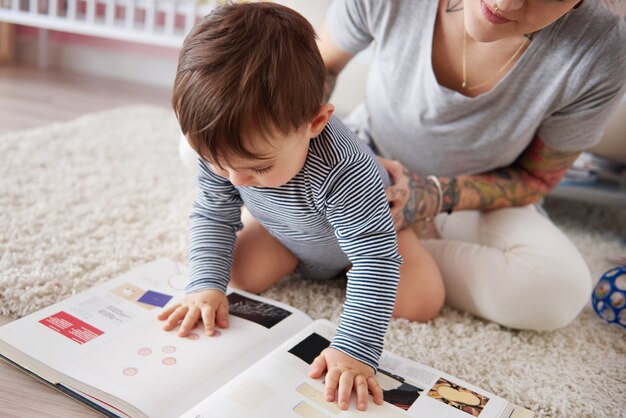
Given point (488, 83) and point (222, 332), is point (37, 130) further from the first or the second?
point (488, 83)

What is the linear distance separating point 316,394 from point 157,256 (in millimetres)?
500

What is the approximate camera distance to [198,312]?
0.85m

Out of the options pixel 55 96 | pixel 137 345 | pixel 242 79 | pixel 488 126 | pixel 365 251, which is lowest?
pixel 55 96

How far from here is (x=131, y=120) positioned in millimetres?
1961

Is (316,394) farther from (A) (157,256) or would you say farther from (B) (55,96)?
(B) (55,96)

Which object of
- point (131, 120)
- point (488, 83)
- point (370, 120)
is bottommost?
point (131, 120)

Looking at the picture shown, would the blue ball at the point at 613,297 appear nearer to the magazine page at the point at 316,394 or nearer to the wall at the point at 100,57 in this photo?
the magazine page at the point at 316,394

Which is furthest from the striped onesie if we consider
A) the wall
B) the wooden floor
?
the wall

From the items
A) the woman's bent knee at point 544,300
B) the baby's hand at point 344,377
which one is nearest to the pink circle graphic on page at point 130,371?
the baby's hand at point 344,377

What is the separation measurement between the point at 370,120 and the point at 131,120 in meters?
1.01

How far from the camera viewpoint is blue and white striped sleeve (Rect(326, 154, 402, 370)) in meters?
0.78

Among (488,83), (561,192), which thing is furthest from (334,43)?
(561,192)

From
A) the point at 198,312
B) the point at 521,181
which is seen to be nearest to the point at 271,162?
the point at 198,312

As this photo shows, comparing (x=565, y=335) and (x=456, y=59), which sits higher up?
(x=456, y=59)
